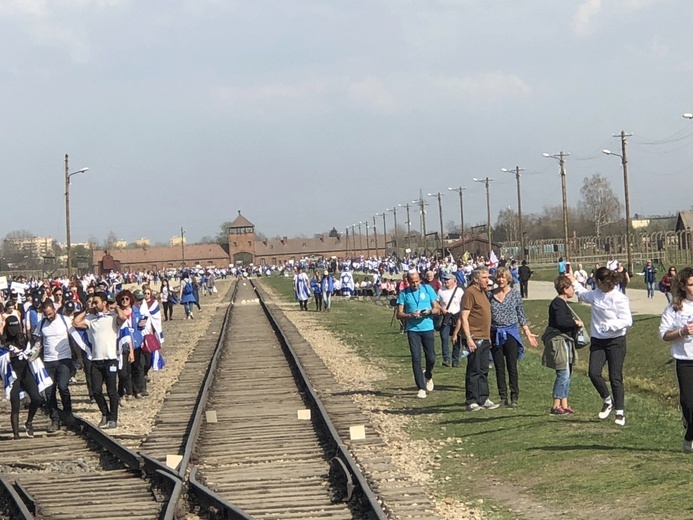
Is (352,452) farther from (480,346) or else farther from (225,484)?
(480,346)

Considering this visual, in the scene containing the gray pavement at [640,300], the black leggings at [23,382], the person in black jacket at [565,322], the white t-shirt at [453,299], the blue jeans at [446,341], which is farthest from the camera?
the gray pavement at [640,300]

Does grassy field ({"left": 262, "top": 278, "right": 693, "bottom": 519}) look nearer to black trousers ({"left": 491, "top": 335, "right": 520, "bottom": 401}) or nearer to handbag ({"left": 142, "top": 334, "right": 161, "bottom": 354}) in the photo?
black trousers ({"left": 491, "top": 335, "right": 520, "bottom": 401})

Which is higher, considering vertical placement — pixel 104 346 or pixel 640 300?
pixel 104 346

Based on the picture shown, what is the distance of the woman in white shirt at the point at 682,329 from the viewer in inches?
391

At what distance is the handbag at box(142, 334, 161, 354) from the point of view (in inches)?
765

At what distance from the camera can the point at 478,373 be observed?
49.3 ft

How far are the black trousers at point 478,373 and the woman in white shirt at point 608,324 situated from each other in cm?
232

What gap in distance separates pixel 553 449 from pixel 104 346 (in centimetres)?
637

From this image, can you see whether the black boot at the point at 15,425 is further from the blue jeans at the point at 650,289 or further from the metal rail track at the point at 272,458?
the blue jeans at the point at 650,289

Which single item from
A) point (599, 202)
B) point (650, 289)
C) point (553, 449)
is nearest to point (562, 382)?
point (553, 449)

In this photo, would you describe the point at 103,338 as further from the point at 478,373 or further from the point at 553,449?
the point at 553,449

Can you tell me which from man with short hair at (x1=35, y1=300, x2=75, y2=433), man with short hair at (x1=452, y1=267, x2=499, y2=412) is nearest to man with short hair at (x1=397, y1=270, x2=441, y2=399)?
man with short hair at (x1=452, y1=267, x2=499, y2=412)

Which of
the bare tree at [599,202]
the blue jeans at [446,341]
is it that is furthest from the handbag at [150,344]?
the bare tree at [599,202]

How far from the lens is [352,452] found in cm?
1245
